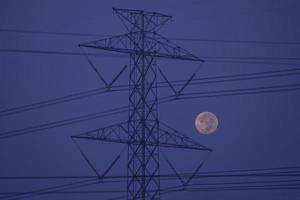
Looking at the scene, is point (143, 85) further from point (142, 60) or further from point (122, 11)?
point (122, 11)

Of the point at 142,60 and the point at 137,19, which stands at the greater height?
the point at 137,19

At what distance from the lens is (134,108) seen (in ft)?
50.3

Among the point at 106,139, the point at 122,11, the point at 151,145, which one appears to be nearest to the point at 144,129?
the point at 151,145

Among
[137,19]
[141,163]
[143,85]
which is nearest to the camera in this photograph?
[141,163]

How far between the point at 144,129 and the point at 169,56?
3.29m

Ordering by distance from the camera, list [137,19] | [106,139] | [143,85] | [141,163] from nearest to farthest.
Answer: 1. [106,139]
2. [141,163]
3. [143,85]
4. [137,19]

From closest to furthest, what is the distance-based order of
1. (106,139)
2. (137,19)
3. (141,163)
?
(106,139) < (141,163) < (137,19)

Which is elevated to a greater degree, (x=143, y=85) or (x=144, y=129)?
(x=143, y=85)

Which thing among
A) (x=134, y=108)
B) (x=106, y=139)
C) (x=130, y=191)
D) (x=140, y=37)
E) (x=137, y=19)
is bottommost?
(x=130, y=191)

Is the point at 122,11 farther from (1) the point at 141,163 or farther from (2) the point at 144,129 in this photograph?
(1) the point at 141,163

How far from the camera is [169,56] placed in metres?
15.1

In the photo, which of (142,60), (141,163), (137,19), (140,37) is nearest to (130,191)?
(141,163)

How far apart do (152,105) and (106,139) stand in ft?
9.91

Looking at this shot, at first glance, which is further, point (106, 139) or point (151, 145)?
point (151, 145)
